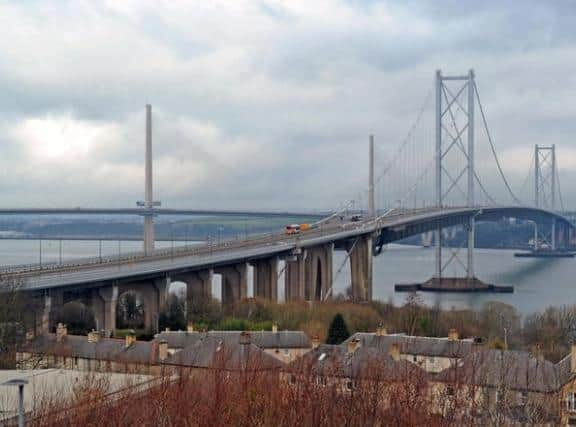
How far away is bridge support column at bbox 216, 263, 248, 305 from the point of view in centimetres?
2320

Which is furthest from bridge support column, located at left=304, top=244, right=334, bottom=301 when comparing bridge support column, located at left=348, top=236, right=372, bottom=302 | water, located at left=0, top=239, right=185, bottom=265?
water, located at left=0, top=239, right=185, bottom=265

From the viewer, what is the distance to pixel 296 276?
87.5ft

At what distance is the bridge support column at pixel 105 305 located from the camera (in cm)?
1756

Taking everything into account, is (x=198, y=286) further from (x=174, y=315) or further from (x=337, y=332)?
(x=337, y=332)

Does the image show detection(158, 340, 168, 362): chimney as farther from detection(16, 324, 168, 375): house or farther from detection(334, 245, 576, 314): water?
detection(334, 245, 576, 314): water

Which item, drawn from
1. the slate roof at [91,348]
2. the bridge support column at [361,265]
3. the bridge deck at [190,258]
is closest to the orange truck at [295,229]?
the bridge deck at [190,258]

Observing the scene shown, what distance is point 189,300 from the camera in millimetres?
20172

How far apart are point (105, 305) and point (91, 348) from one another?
4949 millimetres

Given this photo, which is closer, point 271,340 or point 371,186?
point 271,340

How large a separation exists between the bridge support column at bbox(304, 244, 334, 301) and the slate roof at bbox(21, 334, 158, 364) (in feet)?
46.1

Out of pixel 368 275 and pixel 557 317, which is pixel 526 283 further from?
pixel 557 317

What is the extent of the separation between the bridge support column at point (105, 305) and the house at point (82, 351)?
12.4 ft

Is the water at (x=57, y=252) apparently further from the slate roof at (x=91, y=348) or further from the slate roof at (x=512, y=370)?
the slate roof at (x=512, y=370)

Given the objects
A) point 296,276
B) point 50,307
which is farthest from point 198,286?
point 50,307
